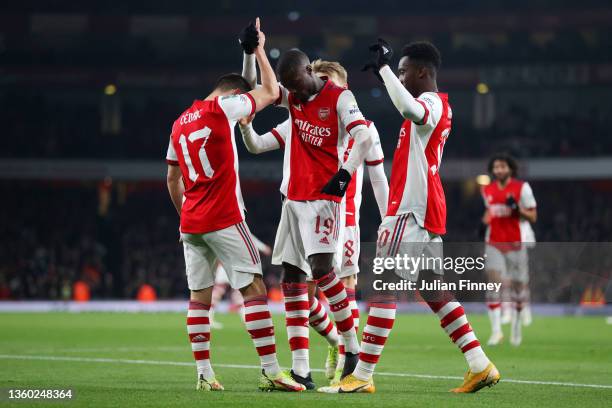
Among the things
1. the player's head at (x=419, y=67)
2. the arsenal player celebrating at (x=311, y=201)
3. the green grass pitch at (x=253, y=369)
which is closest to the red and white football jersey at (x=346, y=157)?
the arsenal player celebrating at (x=311, y=201)

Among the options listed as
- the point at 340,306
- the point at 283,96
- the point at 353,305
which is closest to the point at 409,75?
the point at 283,96

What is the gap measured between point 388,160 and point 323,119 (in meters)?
33.5

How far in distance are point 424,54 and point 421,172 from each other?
91 centimetres

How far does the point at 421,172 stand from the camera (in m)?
7.82

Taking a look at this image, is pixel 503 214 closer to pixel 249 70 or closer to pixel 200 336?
pixel 249 70

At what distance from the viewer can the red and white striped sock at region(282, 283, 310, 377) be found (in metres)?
8.12

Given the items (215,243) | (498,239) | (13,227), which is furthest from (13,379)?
(13,227)

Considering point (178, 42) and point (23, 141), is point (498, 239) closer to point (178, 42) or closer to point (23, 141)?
point (23, 141)

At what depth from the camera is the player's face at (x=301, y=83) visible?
315 inches

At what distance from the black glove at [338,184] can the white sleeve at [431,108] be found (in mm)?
666

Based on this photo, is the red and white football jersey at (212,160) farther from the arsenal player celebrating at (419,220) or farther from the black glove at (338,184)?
the arsenal player celebrating at (419,220)

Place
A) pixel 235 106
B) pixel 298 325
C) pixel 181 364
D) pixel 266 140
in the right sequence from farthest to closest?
pixel 181 364, pixel 266 140, pixel 298 325, pixel 235 106

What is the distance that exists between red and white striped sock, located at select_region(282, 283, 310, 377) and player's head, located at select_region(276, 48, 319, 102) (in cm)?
146

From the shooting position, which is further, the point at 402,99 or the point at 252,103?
the point at 252,103
